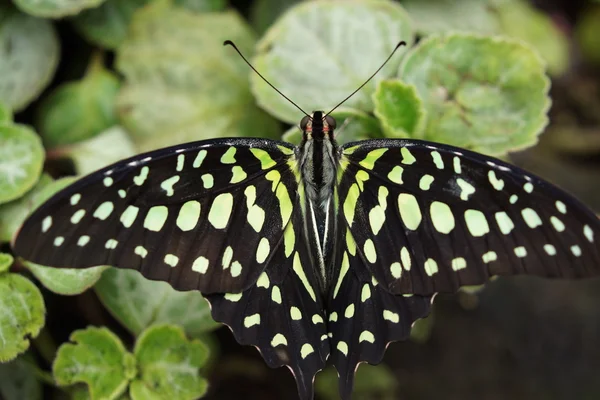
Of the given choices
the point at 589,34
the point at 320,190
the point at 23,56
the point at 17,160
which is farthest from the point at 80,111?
the point at 589,34

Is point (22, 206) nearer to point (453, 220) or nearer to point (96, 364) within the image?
point (96, 364)

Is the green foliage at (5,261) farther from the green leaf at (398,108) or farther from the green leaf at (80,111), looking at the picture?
the green leaf at (398,108)

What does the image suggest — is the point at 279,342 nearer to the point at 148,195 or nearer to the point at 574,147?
the point at 148,195

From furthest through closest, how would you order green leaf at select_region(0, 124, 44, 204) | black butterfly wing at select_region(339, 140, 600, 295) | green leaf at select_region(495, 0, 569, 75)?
green leaf at select_region(495, 0, 569, 75) → green leaf at select_region(0, 124, 44, 204) → black butterfly wing at select_region(339, 140, 600, 295)

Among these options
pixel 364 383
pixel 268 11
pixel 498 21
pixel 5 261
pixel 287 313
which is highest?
pixel 498 21

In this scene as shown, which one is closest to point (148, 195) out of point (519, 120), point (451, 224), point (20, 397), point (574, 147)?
point (451, 224)

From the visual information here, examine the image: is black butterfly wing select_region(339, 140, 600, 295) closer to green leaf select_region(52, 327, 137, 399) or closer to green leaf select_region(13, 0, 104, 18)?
green leaf select_region(52, 327, 137, 399)

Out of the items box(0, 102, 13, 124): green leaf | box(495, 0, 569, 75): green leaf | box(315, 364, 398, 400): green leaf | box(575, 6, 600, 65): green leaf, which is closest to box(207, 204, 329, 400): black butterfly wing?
box(0, 102, 13, 124): green leaf
